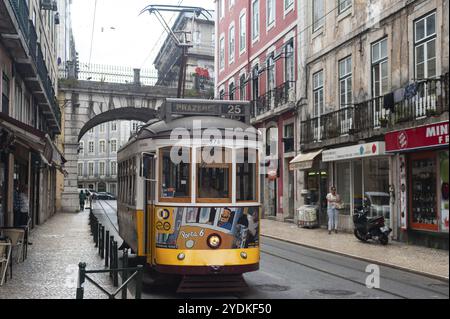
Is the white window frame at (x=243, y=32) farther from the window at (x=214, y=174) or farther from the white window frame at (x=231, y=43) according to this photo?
the window at (x=214, y=174)


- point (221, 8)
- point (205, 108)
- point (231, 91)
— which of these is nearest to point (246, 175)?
point (205, 108)

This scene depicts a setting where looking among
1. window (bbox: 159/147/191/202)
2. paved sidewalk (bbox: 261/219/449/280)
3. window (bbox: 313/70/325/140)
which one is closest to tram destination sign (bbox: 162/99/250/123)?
window (bbox: 159/147/191/202)

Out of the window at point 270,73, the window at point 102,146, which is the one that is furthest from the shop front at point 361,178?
the window at point 102,146

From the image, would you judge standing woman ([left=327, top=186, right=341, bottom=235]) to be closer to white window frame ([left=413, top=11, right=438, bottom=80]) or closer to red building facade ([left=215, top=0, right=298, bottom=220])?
red building facade ([left=215, top=0, right=298, bottom=220])

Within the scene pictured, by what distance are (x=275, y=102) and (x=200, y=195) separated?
1941 cm

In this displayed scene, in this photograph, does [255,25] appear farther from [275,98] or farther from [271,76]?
[275,98]

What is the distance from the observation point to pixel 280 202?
2714 cm

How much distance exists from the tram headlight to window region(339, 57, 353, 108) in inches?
494

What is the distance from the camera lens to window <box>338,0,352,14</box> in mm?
20169

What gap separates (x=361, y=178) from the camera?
63.9ft

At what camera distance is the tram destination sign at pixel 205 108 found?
936cm

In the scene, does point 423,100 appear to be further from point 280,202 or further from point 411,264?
point 280,202

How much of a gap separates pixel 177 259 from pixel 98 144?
264 ft
